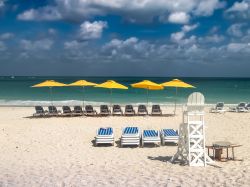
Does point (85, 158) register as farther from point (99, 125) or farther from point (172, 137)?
point (99, 125)

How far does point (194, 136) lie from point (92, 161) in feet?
9.53

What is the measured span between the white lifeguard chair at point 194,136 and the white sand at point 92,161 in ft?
1.07

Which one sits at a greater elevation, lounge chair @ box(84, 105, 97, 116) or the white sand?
lounge chair @ box(84, 105, 97, 116)

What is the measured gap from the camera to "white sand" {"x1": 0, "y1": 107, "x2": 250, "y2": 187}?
26.5ft

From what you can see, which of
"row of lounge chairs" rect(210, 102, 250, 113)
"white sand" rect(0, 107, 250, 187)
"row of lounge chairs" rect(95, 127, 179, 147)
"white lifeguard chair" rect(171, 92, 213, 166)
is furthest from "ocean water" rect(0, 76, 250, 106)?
"white lifeguard chair" rect(171, 92, 213, 166)

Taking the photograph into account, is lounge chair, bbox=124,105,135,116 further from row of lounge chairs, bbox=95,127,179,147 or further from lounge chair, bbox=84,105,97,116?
row of lounge chairs, bbox=95,127,179,147

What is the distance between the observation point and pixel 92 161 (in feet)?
32.8

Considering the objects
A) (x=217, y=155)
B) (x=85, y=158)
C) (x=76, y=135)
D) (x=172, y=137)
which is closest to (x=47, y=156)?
(x=85, y=158)

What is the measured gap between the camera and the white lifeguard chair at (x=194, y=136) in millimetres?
9281

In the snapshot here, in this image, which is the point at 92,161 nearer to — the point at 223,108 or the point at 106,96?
the point at 223,108

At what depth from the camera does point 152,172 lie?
Result: 8719 millimetres

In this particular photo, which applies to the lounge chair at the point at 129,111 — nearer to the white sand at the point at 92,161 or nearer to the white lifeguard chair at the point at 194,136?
the white sand at the point at 92,161

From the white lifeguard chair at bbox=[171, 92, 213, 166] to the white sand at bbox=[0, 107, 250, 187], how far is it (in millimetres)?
328

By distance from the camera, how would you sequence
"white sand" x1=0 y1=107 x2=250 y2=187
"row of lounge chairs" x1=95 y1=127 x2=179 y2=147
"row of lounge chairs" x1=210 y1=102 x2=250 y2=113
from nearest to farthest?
"white sand" x1=0 y1=107 x2=250 y2=187, "row of lounge chairs" x1=95 y1=127 x2=179 y2=147, "row of lounge chairs" x1=210 y1=102 x2=250 y2=113
